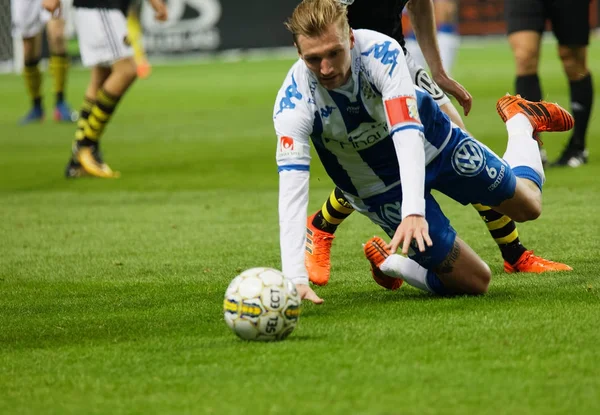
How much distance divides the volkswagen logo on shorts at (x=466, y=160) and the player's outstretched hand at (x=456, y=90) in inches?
29.3

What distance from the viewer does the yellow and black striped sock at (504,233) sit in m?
5.47

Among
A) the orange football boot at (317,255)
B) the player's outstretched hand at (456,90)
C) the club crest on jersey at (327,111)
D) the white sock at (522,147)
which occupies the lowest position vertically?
the orange football boot at (317,255)

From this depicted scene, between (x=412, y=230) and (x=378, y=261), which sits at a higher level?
(x=412, y=230)

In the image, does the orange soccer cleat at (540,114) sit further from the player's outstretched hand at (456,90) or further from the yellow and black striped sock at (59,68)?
the yellow and black striped sock at (59,68)

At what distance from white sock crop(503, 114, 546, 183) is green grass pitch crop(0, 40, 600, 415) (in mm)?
533

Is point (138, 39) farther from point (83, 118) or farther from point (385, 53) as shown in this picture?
point (385, 53)

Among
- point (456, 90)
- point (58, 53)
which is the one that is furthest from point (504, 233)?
point (58, 53)

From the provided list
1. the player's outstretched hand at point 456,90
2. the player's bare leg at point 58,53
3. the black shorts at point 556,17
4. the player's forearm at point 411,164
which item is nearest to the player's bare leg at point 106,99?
the black shorts at point 556,17

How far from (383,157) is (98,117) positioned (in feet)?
18.8

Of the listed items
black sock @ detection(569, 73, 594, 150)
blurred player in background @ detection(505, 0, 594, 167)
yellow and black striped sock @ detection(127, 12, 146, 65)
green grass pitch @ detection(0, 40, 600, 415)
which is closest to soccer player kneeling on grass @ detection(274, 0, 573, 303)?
green grass pitch @ detection(0, 40, 600, 415)

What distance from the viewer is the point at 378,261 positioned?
5.08m

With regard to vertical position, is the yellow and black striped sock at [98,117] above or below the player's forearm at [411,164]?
below

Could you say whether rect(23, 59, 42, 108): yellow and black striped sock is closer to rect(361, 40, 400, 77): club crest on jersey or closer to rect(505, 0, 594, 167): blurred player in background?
rect(505, 0, 594, 167): blurred player in background

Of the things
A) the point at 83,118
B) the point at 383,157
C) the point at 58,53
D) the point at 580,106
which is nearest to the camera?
the point at 383,157
